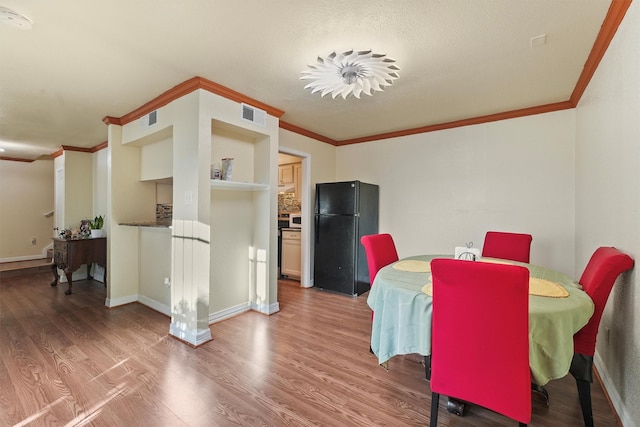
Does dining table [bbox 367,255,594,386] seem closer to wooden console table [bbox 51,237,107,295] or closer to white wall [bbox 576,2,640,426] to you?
white wall [bbox 576,2,640,426]

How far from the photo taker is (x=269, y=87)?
9.00 feet

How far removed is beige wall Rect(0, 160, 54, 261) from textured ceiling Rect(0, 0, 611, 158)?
407cm

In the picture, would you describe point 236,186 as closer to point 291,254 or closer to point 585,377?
point 291,254

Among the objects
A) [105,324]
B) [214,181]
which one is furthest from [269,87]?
[105,324]

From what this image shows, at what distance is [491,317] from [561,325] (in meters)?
0.41

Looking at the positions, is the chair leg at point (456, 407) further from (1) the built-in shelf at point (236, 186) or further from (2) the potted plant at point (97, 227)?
(2) the potted plant at point (97, 227)

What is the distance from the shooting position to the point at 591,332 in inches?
58.7

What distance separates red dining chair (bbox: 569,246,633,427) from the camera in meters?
1.45

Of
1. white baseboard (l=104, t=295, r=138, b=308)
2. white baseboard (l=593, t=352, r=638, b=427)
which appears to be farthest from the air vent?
white baseboard (l=593, t=352, r=638, b=427)

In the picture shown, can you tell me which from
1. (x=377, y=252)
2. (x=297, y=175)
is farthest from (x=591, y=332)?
(x=297, y=175)

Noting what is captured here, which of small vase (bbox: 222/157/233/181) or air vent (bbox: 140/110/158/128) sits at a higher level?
air vent (bbox: 140/110/158/128)

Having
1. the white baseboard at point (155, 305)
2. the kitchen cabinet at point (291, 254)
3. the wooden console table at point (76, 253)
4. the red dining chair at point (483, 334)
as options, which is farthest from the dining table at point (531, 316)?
the wooden console table at point (76, 253)

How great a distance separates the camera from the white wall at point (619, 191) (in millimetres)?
1497

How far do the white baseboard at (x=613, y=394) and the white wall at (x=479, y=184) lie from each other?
4.21 ft
